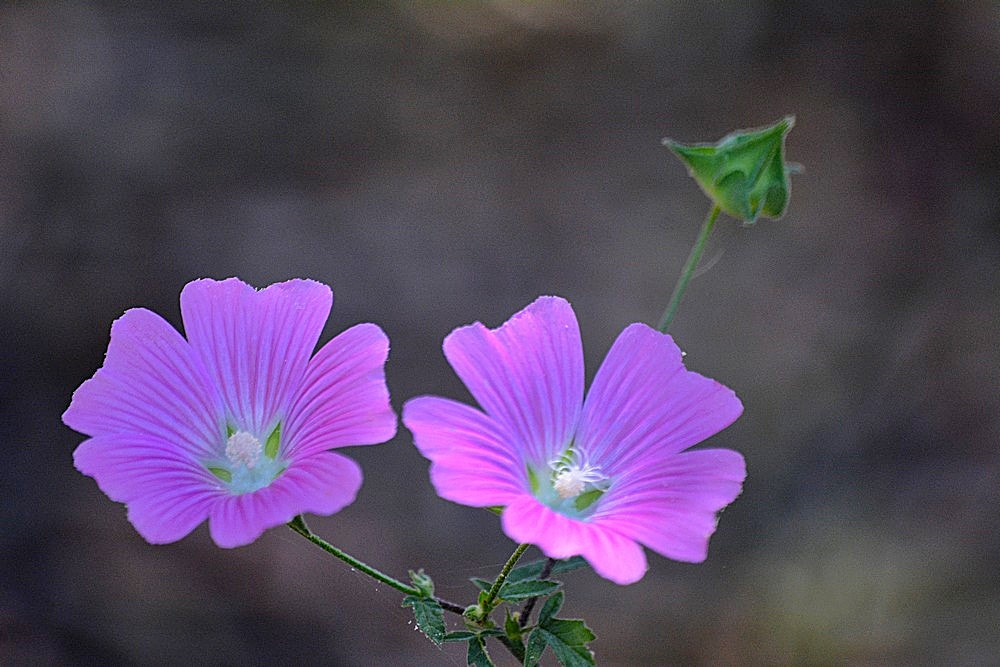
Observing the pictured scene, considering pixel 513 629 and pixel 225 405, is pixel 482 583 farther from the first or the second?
pixel 225 405

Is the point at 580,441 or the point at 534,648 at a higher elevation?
the point at 580,441

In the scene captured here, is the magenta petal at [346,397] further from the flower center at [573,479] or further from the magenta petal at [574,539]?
the flower center at [573,479]

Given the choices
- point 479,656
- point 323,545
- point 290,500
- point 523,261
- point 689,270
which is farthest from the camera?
point 523,261

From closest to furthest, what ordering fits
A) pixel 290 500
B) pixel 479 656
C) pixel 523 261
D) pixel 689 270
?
pixel 290 500 < pixel 479 656 < pixel 689 270 < pixel 523 261

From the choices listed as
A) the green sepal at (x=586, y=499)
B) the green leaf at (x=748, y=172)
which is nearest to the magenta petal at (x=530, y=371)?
the green sepal at (x=586, y=499)

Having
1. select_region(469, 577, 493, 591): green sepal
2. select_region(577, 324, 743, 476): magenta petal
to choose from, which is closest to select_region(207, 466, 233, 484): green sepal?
select_region(469, 577, 493, 591): green sepal

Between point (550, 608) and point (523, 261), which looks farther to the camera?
point (523, 261)

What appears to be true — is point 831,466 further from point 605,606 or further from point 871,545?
point 605,606

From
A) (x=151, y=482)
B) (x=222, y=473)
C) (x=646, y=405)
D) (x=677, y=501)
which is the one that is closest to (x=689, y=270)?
(x=646, y=405)

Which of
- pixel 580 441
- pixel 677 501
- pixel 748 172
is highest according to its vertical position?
pixel 748 172
